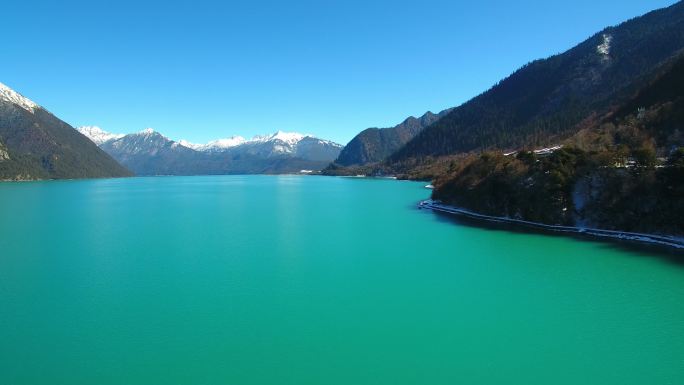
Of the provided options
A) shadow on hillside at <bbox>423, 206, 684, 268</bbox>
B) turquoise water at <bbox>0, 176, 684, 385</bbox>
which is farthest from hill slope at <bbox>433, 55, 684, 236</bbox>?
turquoise water at <bbox>0, 176, 684, 385</bbox>

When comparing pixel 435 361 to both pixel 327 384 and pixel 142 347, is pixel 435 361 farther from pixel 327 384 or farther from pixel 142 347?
pixel 142 347

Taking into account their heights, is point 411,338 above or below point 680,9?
below

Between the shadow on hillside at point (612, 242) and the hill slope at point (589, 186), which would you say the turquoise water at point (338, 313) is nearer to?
the shadow on hillside at point (612, 242)

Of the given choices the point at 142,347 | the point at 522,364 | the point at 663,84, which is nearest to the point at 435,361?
the point at 522,364

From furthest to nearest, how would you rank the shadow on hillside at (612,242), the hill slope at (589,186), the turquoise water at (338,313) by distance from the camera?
the hill slope at (589,186)
the shadow on hillside at (612,242)
the turquoise water at (338,313)

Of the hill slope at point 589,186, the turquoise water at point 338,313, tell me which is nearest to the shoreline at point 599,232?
the hill slope at point 589,186

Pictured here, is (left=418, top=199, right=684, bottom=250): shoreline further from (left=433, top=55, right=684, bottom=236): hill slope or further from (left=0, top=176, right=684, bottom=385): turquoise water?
(left=0, top=176, right=684, bottom=385): turquoise water

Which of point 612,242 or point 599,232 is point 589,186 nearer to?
point 599,232

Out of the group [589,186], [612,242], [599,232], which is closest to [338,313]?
[612,242]
